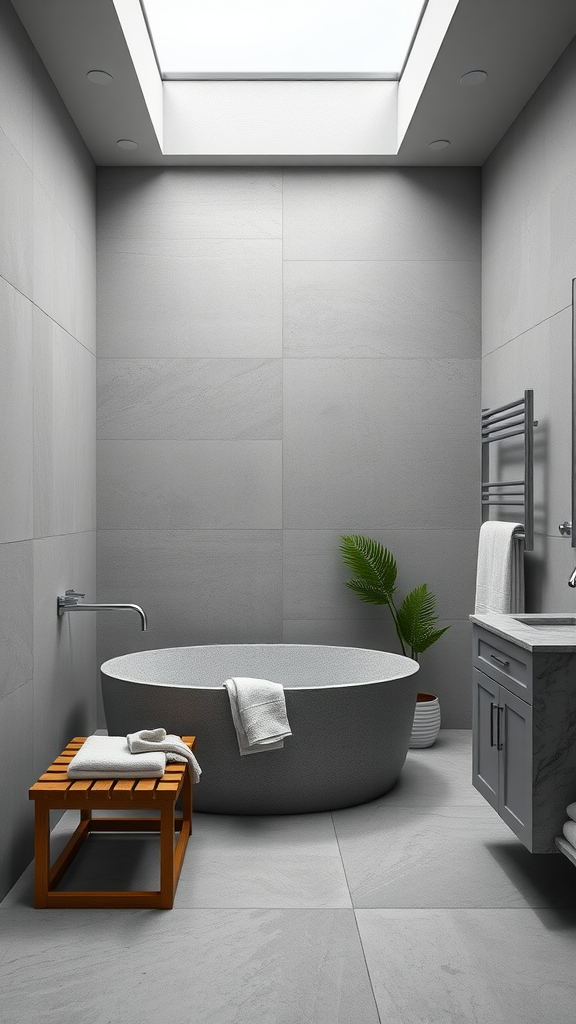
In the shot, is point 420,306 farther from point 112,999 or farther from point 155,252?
point 112,999

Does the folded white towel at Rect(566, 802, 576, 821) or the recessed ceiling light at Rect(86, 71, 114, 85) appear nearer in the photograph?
the folded white towel at Rect(566, 802, 576, 821)

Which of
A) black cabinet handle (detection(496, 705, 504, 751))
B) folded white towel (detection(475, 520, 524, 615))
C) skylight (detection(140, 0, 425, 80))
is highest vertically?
skylight (detection(140, 0, 425, 80))

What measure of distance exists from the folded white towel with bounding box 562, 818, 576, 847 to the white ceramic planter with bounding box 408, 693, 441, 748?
1.63m

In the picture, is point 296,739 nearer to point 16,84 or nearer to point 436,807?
point 436,807

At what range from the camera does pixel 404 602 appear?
4.05 metres

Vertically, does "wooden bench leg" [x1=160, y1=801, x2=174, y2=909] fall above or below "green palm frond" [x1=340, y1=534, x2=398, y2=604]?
below

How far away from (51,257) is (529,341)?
76.8 inches

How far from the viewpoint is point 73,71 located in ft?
10.6

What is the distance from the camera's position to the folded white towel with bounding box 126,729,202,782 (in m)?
2.61

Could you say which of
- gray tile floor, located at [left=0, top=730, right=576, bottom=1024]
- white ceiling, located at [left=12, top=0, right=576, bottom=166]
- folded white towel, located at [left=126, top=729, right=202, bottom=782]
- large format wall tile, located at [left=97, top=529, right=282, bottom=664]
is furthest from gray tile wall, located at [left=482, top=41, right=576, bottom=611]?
folded white towel, located at [left=126, top=729, right=202, bottom=782]

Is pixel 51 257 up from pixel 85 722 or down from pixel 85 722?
up

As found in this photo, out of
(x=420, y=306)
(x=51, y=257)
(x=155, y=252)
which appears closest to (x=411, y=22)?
(x=420, y=306)

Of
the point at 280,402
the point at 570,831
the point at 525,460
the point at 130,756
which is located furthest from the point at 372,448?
the point at 570,831

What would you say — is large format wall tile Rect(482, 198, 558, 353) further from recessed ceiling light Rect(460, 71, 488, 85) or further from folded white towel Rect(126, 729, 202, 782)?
folded white towel Rect(126, 729, 202, 782)
